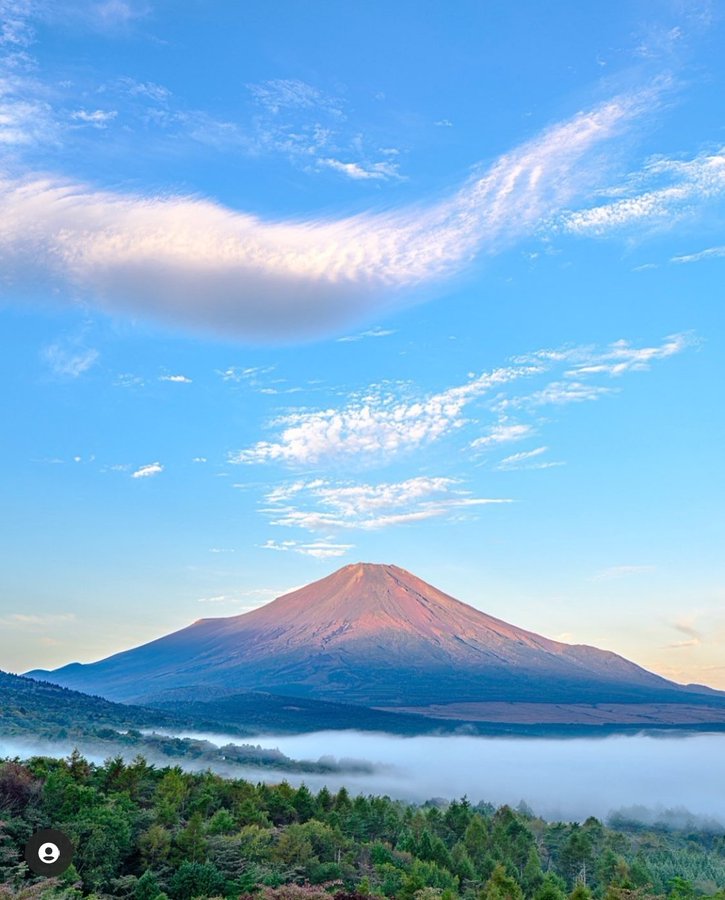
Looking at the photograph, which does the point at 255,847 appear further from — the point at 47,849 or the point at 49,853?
the point at 49,853

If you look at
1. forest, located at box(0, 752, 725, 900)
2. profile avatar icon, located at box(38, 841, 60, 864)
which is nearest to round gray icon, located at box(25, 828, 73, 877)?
profile avatar icon, located at box(38, 841, 60, 864)

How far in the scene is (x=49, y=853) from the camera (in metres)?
26.9

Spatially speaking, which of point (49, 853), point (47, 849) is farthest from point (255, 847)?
point (49, 853)

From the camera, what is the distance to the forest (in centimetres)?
5231

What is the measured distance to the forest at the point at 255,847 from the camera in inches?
2060

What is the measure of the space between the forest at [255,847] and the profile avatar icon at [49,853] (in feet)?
9.91

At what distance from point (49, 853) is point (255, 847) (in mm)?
39227

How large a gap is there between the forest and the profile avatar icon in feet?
9.91

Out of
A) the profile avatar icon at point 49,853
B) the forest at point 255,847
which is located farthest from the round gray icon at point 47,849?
the forest at point 255,847

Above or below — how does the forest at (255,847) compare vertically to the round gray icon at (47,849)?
below

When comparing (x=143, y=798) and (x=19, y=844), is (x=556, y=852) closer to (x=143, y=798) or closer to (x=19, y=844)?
(x=143, y=798)

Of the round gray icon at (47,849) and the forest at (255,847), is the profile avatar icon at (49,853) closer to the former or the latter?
the round gray icon at (47,849)

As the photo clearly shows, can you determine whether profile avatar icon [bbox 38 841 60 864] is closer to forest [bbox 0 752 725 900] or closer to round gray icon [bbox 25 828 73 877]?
round gray icon [bbox 25 828 73 877]

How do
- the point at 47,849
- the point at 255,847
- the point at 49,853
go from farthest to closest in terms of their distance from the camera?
the point at 255,847, the point at 47,849, the point at 49,853
